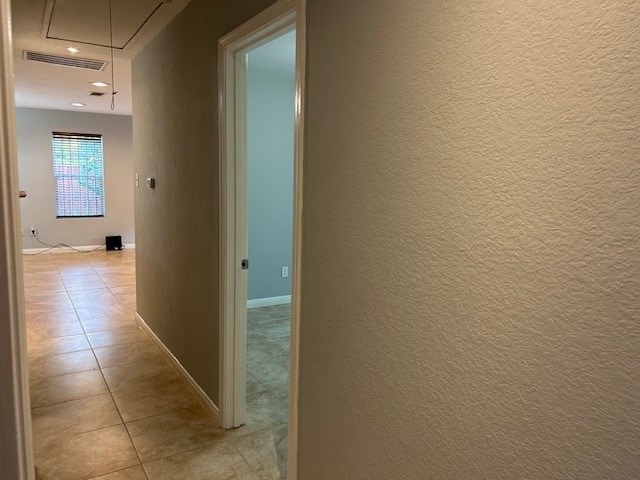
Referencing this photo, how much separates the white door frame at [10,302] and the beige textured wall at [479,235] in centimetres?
85

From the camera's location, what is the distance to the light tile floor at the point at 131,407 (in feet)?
7.46

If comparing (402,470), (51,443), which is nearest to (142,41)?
(51,443)

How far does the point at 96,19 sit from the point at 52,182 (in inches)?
233

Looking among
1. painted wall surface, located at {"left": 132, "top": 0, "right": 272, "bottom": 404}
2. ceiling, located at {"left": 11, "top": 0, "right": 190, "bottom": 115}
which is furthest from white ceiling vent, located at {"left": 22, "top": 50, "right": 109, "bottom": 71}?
painted wall surface, located at {"left": 132, "top": 0, "right": 272, "bottom": 404}

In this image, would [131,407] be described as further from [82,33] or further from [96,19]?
[82,33]

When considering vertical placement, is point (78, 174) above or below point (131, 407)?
above

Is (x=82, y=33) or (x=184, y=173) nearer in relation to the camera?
(x=184, y=173)

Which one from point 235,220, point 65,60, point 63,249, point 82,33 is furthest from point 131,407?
point 63,249

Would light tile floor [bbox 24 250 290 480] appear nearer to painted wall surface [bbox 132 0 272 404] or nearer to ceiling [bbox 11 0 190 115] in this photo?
painted wall surface [bbox 132 0 272 404]

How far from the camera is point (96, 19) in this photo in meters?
2.96

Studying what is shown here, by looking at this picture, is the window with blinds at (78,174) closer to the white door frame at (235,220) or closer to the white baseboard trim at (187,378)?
the white baseboard trim at (187,378)

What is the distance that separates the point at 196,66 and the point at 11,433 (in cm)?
239

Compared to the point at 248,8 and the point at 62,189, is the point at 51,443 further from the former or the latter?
the point at 62,189

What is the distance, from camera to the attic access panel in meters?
2.71
